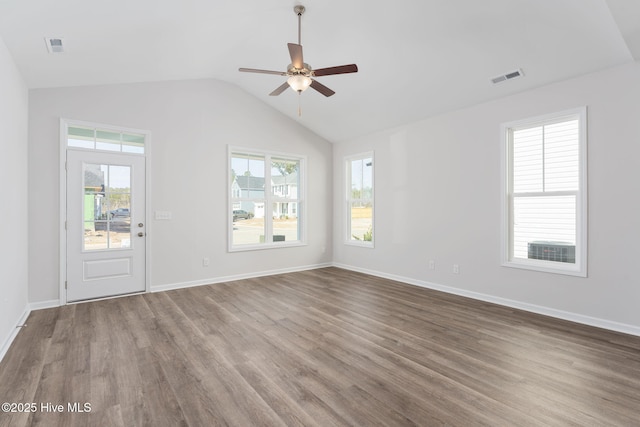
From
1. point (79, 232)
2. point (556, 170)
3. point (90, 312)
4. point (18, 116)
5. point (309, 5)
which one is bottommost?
point (90, 312)

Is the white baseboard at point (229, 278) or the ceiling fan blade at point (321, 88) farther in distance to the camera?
the white baseboard at point (229, 278)

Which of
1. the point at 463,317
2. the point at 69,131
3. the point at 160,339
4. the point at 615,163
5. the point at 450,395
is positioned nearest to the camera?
the point at 450,395

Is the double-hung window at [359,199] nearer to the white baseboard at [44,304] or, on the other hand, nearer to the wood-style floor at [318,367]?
the wood-style floor at [318,367]

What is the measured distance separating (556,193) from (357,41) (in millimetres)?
3003

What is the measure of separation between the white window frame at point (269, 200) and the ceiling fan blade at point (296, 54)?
116 inches

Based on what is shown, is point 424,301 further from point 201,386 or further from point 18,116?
point 18,116

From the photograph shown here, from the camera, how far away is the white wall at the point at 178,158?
4074mm

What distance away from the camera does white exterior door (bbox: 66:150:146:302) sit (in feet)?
14.1

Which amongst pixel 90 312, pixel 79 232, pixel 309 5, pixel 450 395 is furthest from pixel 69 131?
pixel 450 395

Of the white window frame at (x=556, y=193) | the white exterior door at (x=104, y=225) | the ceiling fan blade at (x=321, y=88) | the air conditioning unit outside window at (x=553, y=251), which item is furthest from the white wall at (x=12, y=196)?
the air conditioning unit outside window at (x=553, y=251)

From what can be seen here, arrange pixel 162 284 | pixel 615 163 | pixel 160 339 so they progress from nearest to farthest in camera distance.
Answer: pixel 160 339 → pixel 615 163 → pixel 162 284

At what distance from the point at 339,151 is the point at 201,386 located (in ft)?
17.8

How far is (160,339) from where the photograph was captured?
3.08 m

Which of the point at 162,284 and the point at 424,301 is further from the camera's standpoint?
the point at 162,284
